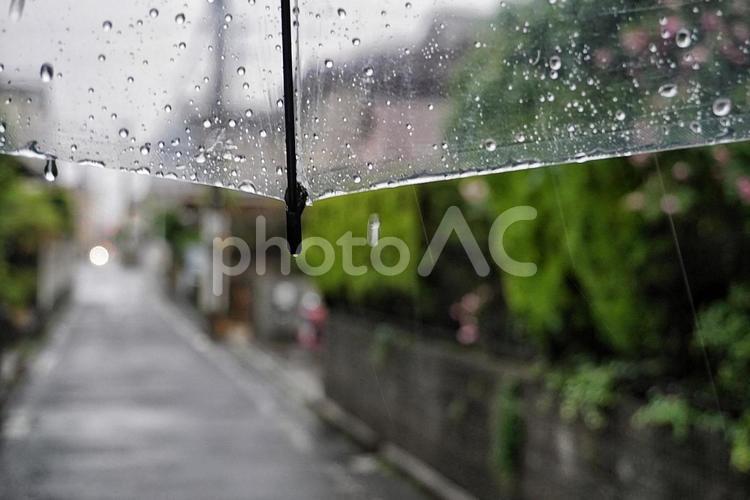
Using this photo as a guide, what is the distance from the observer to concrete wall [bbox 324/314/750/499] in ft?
17.0

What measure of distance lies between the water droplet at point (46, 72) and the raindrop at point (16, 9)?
0.13 metres

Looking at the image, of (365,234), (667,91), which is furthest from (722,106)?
(365,234)

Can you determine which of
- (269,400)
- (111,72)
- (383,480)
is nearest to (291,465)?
(383,480)

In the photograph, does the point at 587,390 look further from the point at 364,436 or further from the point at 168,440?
the point at 168,440

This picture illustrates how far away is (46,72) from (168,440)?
9456 mm

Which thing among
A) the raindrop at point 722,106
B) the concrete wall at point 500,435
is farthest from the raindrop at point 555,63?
the concrete wall at point 500,435

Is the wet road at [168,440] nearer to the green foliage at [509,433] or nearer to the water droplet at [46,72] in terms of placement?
the green foliage at [509,433]

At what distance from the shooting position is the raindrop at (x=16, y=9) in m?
2.48

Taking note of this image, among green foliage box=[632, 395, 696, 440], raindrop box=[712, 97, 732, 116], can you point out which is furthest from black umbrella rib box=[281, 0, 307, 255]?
green foliage box=[632, 395, 696, 440]

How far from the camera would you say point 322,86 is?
8.47ft

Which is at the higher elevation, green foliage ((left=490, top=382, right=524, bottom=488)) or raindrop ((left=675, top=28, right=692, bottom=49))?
raindrop ((left=675, top=28, right=692, bottom=49))

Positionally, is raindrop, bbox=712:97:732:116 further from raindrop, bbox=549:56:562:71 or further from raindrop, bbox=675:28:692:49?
raindrop, bbox=549:56:562:71

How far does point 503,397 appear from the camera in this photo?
294 inches

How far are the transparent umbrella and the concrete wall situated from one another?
2.78m
